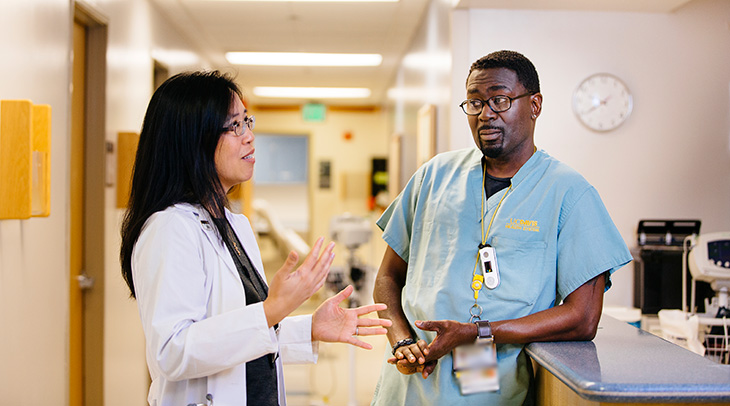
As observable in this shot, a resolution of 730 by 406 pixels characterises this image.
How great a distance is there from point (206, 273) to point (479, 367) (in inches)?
27.4

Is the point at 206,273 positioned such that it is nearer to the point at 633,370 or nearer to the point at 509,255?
the point at 509,255

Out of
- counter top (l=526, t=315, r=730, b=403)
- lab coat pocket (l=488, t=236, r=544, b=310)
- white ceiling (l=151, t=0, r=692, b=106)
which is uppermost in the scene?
white ceiling (l=151, t=0, r=692, b=106)

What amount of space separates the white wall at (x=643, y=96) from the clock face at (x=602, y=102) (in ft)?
0.13

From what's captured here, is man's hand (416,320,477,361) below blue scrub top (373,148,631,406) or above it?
below

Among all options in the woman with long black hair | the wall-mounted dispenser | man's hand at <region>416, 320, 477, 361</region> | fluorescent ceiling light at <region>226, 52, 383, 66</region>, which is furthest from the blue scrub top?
fluorescent ceiling light at <region>226, 52, 383, 66</region>

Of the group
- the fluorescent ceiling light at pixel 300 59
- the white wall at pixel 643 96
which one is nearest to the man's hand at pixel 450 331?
the white wall at pixel 643 96

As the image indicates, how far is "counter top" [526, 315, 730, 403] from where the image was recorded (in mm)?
1185

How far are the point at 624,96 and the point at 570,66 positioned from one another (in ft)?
1.01

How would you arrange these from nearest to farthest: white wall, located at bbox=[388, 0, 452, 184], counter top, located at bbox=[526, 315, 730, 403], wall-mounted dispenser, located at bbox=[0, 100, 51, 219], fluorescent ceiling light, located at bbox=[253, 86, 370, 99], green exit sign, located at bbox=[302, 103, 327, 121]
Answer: counter top, located at bbox=[526, 315, 730, 403] < wall-mounted dispenser, located at bbox=[0, 100, 51, 219] < white wall, located at bbox=[388, 0, 452, 184] < fluorescent ceiling light, located at bbox=[253, 86, 370, 99] < green exit sign, located at bbox=[302, 103, 327, 121]

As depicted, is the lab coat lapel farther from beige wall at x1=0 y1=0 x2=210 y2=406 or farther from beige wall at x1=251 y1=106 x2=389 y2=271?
beige wall at x1=251 y1=106 x2=389 y2=271

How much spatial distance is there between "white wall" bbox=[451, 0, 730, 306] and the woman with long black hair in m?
1.97

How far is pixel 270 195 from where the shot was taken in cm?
1066

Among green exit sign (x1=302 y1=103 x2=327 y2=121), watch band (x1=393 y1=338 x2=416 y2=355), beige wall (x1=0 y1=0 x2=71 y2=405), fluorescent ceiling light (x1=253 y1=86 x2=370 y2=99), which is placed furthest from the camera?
green exit sign (x1=302 y1=103 x2=327 y2=121)

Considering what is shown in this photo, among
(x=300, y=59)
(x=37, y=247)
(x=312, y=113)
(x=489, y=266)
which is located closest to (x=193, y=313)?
(x=489, y=266)
